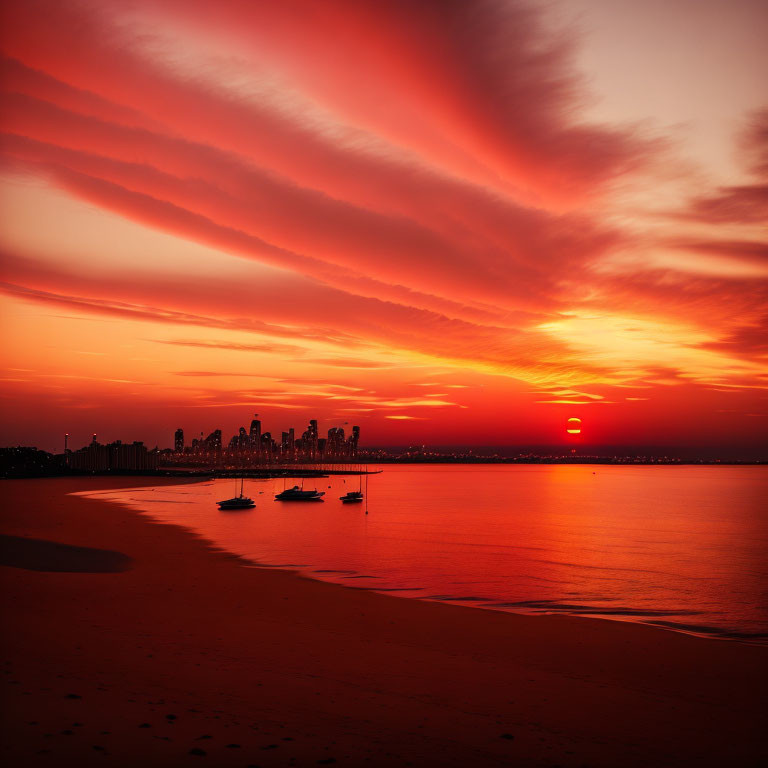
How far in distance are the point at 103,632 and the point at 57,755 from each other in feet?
30.5

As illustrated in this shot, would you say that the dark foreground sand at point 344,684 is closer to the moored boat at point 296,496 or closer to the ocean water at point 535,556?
the ocean water at point 535,556

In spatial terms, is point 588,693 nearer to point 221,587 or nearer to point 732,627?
point 732,627

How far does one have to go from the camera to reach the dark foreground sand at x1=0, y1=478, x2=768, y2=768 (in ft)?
38.0

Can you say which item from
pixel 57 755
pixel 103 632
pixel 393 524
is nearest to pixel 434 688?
pixel 57 755

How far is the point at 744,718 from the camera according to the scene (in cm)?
1510

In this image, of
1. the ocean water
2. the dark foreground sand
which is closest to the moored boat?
the ocean water

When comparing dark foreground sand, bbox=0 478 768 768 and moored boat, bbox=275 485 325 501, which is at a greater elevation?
dark foreground sand, bbox=0 478 768 768

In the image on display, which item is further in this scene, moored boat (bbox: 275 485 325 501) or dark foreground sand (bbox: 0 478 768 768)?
moored boat (bbox: 275 485 325 501)

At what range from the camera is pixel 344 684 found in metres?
15.6

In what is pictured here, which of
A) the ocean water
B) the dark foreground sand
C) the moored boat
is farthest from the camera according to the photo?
the moored boat

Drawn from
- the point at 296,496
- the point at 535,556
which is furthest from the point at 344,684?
the point at 296,496

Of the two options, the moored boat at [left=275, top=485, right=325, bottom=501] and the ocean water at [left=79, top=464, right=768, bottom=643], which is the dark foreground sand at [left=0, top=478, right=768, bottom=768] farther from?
the moored boat at [left=275, top=485, right=325, bottom=501]

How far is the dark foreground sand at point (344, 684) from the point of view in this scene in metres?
11.6

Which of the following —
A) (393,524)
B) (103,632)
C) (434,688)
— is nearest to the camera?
(434,688)
